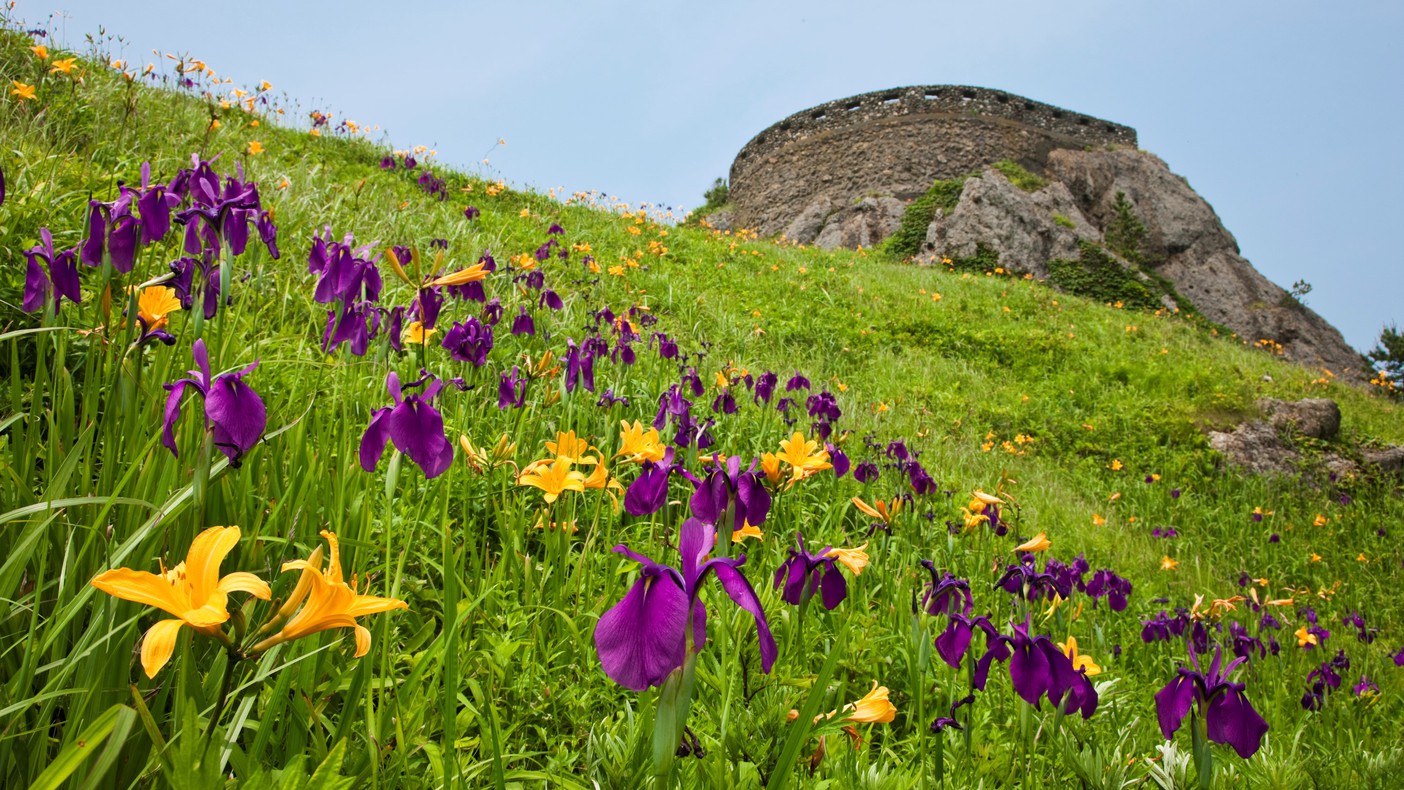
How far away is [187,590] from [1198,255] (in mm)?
25179

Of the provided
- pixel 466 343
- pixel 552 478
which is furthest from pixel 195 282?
pixel 552 478

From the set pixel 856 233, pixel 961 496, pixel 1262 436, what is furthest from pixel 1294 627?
pixel 856 233

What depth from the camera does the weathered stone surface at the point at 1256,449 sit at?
7742mm

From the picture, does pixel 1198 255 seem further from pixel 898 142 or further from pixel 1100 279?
pixel 898 142

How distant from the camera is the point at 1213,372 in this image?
9.70m

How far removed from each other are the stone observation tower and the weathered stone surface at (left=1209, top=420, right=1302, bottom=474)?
575 inches

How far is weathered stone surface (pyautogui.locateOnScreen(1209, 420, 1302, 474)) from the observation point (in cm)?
774

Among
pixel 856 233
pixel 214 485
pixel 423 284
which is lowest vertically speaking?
pixel 214 485

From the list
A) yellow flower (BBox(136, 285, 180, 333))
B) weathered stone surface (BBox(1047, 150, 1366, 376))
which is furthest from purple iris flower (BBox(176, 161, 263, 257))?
weathered stone surface (BBox(1047, 150, 1366, 376))

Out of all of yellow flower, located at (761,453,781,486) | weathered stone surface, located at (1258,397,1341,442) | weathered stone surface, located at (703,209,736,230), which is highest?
weathered stone surface, located at (703,209,736,230)

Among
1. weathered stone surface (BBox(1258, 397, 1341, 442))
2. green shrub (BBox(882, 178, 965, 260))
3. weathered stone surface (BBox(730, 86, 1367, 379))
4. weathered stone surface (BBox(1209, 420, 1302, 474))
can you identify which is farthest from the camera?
green shrub (BBox(882, 178, 965, 260))

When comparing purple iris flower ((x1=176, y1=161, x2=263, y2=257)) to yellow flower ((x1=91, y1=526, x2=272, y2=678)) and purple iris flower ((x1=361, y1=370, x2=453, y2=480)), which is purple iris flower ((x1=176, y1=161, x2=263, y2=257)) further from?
yellow flower ((x1=91, y1=526, x2=272, y2=678))

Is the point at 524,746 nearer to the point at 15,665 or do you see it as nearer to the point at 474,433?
the point at 15,665

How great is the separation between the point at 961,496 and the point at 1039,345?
6826 millimetres
